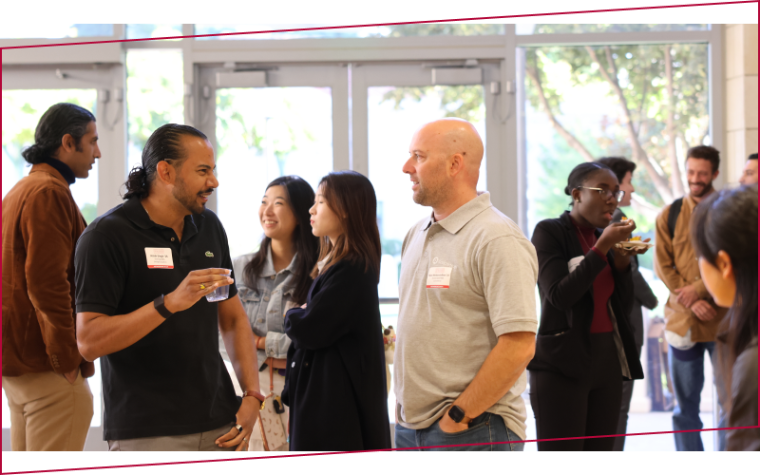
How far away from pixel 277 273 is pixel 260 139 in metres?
1.54

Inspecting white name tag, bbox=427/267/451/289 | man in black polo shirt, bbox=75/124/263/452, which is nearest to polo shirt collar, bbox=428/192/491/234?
white name tag, bbox=427/267/451/289

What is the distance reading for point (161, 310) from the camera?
1.62 m

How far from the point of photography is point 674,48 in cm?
392

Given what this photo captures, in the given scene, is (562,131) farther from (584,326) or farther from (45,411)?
(45,411)

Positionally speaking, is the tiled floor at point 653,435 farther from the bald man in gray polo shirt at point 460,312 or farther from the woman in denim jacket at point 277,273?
the bald man in gray polo shirt at point 460,312

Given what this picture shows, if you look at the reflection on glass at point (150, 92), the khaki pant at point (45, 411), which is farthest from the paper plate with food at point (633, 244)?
the reflection on glass at point (150, 92)

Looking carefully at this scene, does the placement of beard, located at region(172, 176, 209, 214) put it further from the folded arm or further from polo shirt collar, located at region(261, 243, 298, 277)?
polo shirt collar, located at region(261, 243, 298, 277)

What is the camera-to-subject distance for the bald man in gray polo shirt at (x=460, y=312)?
5.52 ft

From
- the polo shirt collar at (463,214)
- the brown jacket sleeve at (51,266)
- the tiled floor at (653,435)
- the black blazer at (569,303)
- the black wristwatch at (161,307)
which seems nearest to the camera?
the black wristwatch at (161,307)

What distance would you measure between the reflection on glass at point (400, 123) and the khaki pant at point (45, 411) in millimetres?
2048

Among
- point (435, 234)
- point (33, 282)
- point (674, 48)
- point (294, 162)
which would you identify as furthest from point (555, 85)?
point (33, 282)

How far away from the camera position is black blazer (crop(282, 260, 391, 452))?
2.03 meters

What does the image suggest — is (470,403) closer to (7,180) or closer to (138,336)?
(138,336)

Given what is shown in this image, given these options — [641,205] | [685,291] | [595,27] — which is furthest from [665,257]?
[595,27]
